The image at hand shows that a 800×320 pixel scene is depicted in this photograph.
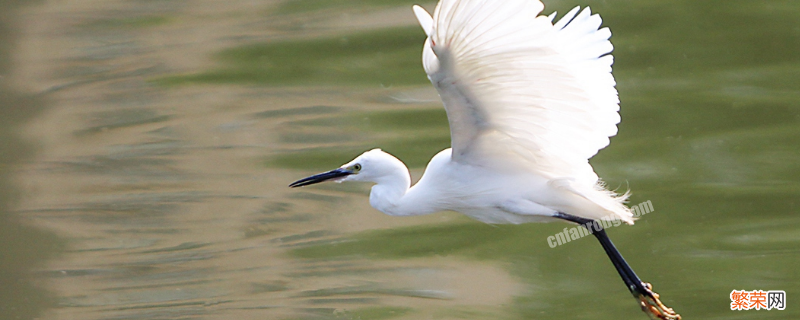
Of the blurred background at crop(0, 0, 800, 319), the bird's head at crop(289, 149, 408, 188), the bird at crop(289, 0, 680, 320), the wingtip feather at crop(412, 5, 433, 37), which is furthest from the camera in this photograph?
the blurred background at crop(0, 0, 800, 319)

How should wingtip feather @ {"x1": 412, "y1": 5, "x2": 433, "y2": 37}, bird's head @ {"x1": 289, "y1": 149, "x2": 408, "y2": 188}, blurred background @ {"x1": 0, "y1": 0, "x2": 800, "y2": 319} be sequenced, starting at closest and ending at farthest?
wingtip feather @ {"x1": 412, "y1": 5, "x2": 433, "y2": 37}
bird's head @ {"x1": 289, "y1": 149, "x2": 408, "y2": 188}
blurred background @ {"x1": 0, "y1": 0, "x2": 800, "y2": 319}

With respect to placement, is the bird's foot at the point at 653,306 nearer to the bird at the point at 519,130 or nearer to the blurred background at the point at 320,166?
the bird at the point at 519,130

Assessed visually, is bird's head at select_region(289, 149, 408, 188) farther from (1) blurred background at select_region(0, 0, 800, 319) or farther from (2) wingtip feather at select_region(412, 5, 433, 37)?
(1) blurred background at select_region(0, 0, 800, 319)

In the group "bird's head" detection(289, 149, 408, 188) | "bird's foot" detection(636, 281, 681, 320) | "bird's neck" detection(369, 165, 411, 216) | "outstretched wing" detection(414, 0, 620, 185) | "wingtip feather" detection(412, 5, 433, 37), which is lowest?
"bird's foot" detection(636, 281, 681, 320)

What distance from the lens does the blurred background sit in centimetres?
539

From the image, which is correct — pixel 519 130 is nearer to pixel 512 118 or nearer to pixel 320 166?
pixel 512 118

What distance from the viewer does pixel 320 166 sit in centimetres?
679

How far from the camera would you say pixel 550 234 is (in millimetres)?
5867

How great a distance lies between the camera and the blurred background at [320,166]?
5395mm

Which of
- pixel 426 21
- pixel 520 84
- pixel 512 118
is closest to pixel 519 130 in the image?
pixel 512 118

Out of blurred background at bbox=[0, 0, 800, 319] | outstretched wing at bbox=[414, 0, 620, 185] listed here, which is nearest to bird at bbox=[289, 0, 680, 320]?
outstretched wing at bbox=[414, 0, 620, 185]

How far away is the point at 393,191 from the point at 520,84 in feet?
2.64

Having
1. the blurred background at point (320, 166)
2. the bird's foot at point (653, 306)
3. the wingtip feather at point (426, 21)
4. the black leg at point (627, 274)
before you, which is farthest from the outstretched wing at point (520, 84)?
the blurred background at point (320, 166)

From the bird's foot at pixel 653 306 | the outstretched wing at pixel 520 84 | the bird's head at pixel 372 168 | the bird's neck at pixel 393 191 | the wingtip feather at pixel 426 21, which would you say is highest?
the wingtip feather at pixel 426 21
